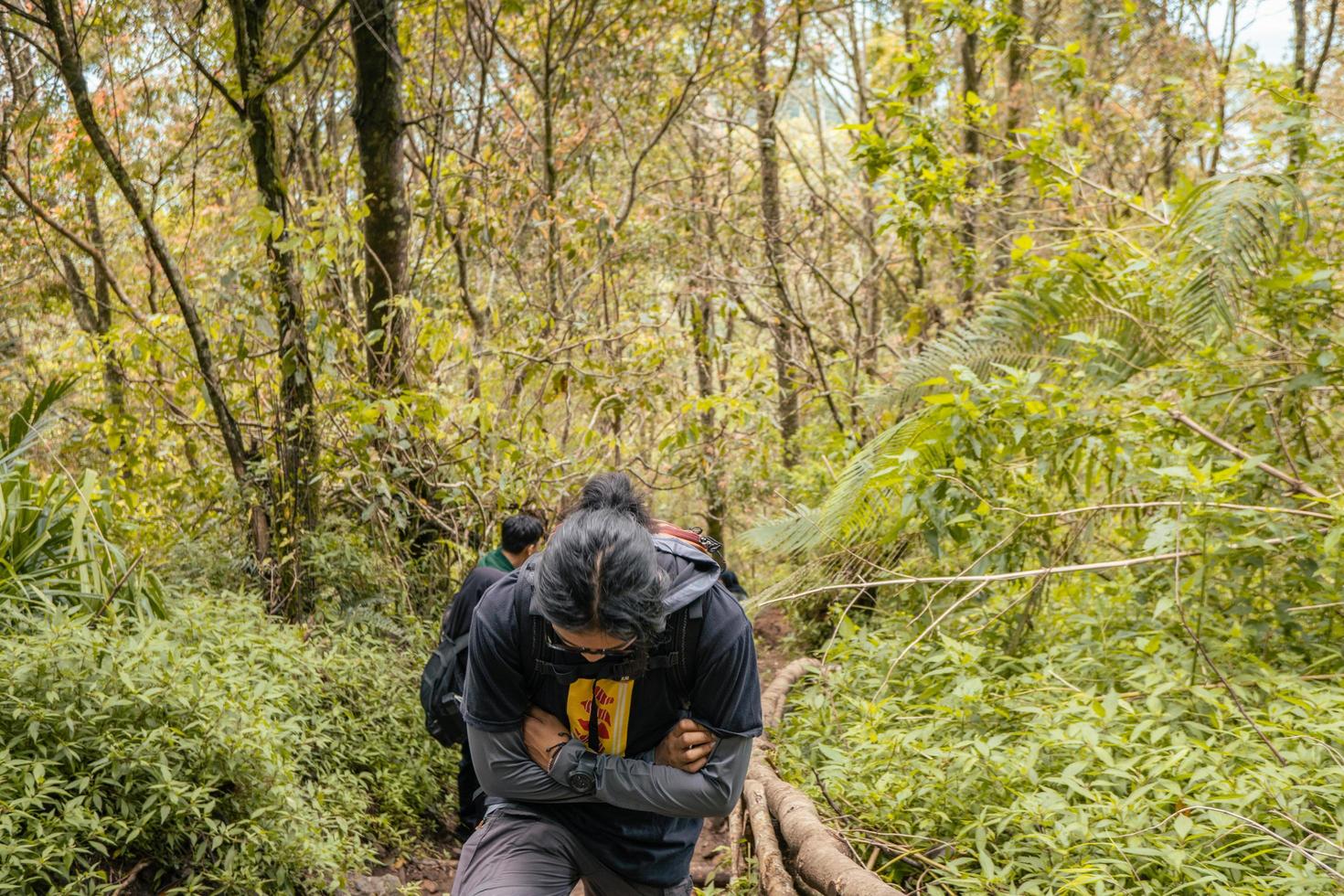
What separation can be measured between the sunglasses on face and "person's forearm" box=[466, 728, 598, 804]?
0.31 meters

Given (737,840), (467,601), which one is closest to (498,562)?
(467,601)

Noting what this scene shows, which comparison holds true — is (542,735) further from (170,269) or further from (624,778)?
(170,269)

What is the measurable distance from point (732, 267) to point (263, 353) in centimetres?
605

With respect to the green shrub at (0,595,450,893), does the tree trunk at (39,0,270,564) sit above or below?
above

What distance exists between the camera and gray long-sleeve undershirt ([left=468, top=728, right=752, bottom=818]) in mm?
2387

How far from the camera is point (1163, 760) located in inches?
132

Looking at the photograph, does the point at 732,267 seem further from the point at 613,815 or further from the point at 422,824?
the point at 613,815

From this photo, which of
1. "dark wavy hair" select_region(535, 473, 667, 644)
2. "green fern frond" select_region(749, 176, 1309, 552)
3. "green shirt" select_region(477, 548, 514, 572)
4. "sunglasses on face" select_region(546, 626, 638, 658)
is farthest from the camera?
"green shirt" select_region(477, 548, 514, 572)

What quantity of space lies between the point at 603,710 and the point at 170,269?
4243 millimetres

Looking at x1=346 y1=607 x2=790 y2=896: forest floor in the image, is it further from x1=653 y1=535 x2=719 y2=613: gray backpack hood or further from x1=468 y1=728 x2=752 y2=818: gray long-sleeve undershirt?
x1=653 y1=535 x2=719 y2=613: gray backpack hood

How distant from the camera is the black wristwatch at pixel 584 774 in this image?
240 centimetres

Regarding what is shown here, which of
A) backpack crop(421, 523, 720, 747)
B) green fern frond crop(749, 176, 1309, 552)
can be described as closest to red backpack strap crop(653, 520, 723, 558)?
backpack crop(421, 523, 720, 747)

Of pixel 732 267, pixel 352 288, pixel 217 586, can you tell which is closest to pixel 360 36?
pixel 352 288

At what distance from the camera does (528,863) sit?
2463 mm
